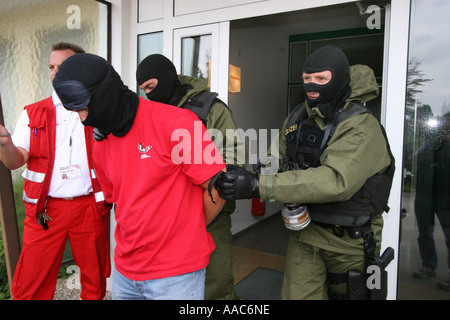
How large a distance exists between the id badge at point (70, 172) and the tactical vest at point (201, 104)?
0.85 m

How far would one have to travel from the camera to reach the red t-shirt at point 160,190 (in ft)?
4.59

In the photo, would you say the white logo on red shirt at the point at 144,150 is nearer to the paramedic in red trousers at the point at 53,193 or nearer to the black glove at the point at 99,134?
the black glove at the point at 99,134

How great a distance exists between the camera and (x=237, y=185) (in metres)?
1.61

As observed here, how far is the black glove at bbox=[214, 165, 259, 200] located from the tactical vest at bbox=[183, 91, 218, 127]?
0.57m

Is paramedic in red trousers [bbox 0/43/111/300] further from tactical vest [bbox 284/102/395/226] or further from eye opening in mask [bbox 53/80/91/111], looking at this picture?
tactical vest [bbox 284/102/395/226]

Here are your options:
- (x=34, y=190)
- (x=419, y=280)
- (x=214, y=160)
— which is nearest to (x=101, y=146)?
(x=214, y=160)

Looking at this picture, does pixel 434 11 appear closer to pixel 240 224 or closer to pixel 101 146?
pixel 101 146

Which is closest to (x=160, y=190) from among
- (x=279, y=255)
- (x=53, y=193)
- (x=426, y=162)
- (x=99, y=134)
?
(x=99, y=134)

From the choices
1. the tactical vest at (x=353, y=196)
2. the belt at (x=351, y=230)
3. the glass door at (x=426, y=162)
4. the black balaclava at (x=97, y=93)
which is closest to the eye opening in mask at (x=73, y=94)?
the black balaclava at (x=97, y=93)

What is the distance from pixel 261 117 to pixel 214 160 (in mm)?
4582

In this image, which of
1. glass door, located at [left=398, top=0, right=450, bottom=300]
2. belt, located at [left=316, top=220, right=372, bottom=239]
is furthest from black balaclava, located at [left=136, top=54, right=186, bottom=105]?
glass door, located at [left=398, top=0, right=450, bottom=300]

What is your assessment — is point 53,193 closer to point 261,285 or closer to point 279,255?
point 261,285

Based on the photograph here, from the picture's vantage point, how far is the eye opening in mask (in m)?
1.26

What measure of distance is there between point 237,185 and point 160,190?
382 mm
